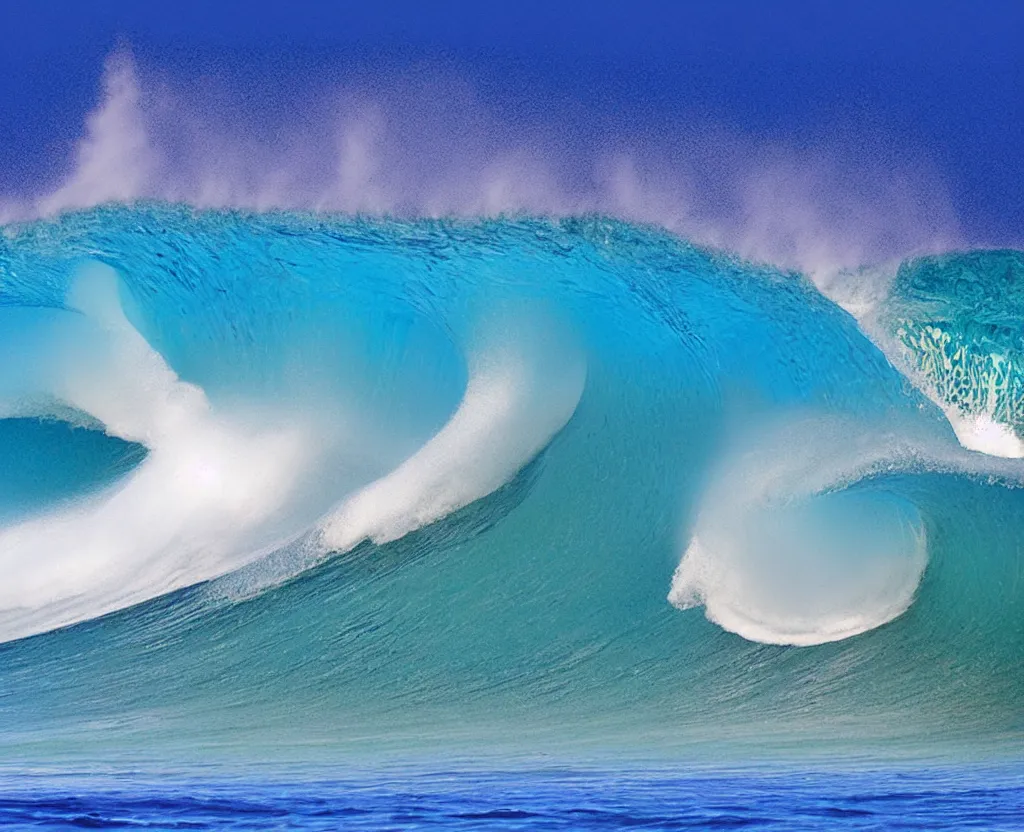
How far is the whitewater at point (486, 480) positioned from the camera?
479 cm

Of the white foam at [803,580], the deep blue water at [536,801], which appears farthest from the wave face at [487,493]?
the deep blue water at [536,801]

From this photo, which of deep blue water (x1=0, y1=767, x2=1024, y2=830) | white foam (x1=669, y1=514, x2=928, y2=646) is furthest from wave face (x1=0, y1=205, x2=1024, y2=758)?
deep blue water (x1=0, y1=767, x2=1024, y2=830)

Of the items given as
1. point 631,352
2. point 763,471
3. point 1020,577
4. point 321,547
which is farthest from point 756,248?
point 321,547

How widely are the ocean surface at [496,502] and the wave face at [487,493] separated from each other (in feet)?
0.05

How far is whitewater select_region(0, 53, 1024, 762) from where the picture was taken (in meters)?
4.79

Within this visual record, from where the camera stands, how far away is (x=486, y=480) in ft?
16.3

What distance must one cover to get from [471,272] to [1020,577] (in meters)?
3.17

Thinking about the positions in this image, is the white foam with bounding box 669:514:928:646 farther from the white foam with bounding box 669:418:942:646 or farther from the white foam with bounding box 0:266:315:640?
the white foam with bounding box 0:266:315:640

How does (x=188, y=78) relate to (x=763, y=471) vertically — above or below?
above

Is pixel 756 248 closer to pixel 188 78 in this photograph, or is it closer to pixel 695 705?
pixel 695 705

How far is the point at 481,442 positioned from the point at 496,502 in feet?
1.06

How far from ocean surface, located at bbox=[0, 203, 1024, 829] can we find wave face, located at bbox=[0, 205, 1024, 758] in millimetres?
15

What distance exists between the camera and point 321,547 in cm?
482

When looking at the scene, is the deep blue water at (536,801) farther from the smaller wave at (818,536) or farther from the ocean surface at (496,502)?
the smaller wave at (818,536)
